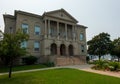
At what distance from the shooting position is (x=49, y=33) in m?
29.7

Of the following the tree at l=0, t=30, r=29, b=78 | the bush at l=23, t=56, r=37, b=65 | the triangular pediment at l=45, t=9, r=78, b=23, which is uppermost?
the triangular pediment at l=45, t=9, r=78, b=23

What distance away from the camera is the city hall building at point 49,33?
90.5ft

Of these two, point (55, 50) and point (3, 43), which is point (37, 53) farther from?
point (3, 43)

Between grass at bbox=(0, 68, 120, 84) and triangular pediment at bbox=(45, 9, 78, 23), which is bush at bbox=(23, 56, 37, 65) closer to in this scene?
triangular pediment at bbox=(45, 9, 78, 23)

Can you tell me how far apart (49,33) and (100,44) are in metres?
19.5

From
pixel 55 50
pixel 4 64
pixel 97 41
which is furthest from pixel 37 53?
pixel 97 41

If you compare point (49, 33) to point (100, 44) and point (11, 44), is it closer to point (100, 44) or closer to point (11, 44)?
point (11, 44)

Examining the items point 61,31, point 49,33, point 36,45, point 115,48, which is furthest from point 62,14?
point 115,48

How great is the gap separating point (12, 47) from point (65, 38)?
1973cm

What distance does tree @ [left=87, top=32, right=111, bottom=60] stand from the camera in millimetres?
40656

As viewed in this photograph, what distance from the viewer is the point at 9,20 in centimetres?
2806

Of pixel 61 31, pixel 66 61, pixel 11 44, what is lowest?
pixel 66 61

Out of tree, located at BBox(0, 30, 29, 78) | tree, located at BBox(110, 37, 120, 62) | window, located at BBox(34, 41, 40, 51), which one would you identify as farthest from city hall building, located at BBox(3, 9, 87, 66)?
tree, located at BBox(110, 37, 120, 62)

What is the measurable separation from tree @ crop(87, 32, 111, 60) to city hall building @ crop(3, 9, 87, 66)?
1079 cm
